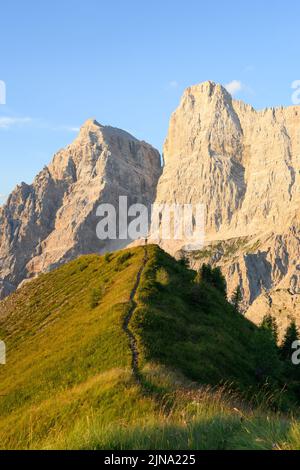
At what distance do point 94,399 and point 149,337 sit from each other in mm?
11972

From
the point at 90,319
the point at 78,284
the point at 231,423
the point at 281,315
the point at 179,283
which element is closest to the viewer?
the point at 231,423

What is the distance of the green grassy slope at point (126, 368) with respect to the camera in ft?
29.3

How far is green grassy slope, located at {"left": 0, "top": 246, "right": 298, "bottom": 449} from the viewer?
894cm

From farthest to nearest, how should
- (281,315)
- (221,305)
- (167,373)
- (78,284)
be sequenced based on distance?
(281,315) → (78,284) → (221,305) → (167,373)

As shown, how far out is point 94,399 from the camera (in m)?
17.8

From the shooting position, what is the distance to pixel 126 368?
73.9 ft

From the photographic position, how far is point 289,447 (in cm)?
740

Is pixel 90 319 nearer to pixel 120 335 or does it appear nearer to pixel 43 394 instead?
pixel 120 335

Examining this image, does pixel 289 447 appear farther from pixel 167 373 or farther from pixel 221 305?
pixel 221 305

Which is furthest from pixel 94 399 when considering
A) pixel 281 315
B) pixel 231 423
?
pixel 281 315

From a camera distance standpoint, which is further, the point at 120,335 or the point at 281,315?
the point at 281,315

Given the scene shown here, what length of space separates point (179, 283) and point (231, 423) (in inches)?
1562

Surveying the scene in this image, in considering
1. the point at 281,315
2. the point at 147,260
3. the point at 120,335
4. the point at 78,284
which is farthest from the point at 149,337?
the point at 281,315

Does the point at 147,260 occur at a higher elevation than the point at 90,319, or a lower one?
higher
